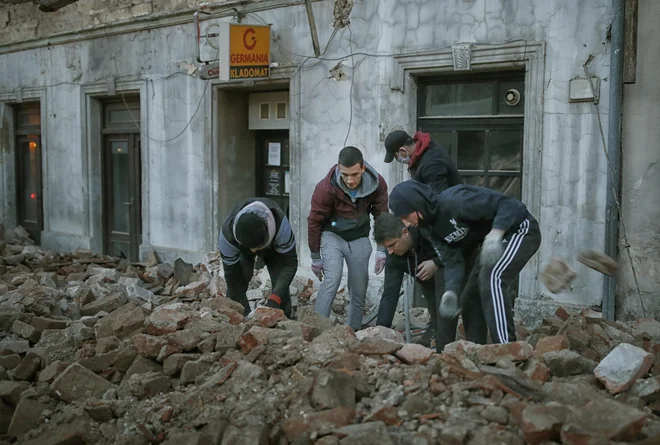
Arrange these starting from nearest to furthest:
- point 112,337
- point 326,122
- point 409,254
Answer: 1. point 112,337
2. point 409,254
3. point 326,122

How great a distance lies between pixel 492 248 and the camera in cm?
499

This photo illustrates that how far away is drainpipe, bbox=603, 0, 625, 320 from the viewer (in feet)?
22.6

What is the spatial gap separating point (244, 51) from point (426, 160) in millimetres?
3787

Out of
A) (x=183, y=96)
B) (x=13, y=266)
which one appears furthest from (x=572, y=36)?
(x=13, y=266)

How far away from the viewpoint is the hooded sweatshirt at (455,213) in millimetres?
5191

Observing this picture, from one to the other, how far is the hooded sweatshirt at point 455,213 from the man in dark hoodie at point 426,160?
1.03 metres

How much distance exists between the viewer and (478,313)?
5617mm

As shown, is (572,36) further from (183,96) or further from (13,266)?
(13,266)

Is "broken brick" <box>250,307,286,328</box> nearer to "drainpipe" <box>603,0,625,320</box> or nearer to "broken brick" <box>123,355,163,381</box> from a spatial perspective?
"broken brick" <box>123,355,163,381</box>

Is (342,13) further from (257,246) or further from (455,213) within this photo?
(455,213)

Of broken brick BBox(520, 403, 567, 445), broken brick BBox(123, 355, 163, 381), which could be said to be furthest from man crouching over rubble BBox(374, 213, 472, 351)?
broken brick BBox(520, 403, 567, 445)

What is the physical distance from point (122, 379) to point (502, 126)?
A: 4.89 metres

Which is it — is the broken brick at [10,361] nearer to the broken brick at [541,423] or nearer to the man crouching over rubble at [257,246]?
the man crouching over rubble at [257,246]

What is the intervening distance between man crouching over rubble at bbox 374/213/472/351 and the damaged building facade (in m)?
1.89
